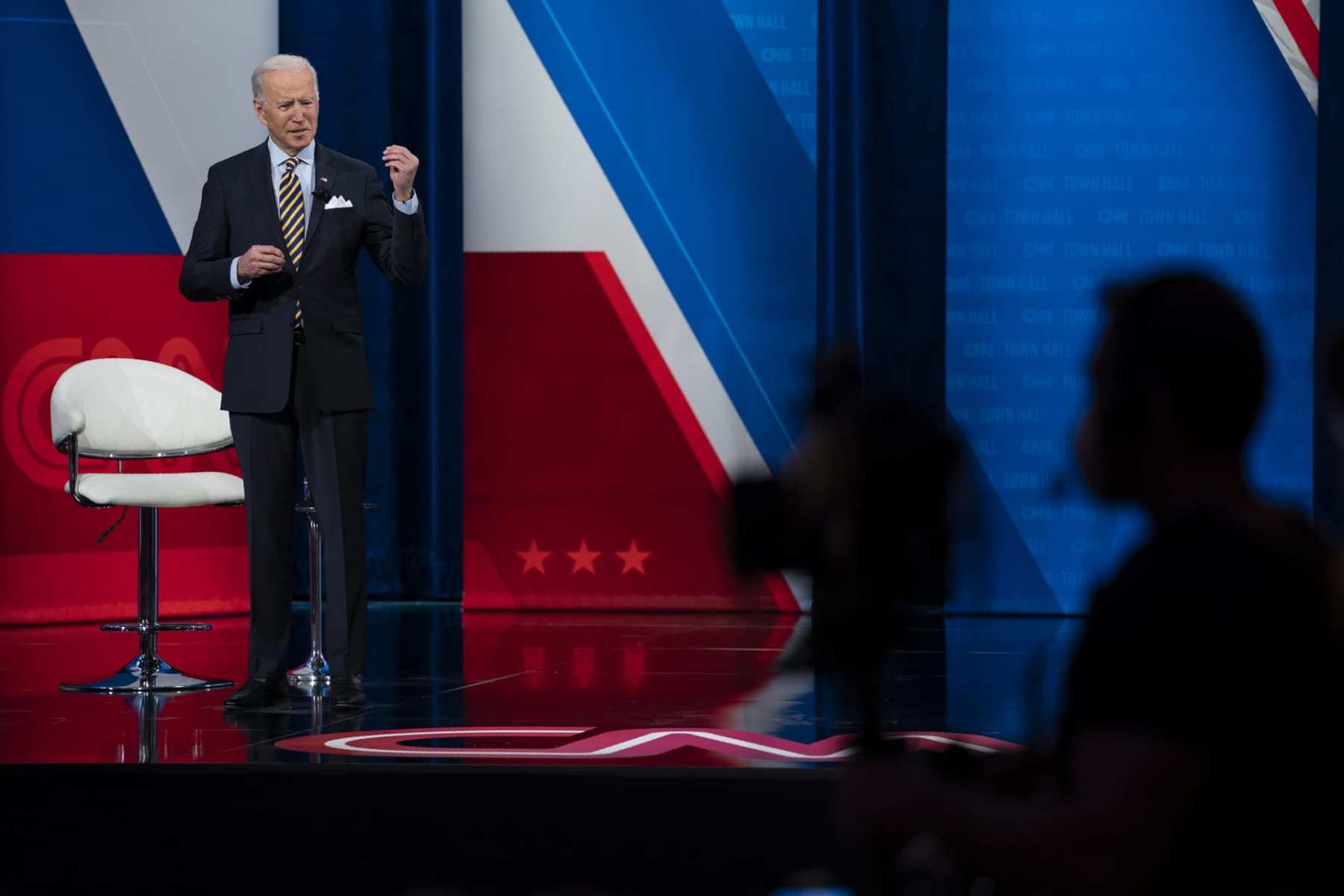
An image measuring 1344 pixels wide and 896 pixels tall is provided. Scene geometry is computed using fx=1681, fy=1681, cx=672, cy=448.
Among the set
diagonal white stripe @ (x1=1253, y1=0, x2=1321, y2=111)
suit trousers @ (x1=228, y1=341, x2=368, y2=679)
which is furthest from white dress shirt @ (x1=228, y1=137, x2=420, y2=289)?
diagonal white stripe @ (x1=1253, y1=0, x2=1321, y2=111)

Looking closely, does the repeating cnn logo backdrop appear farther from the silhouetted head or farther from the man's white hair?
the silhouetted head

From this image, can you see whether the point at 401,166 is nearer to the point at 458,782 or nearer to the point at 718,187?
the point at 458,782

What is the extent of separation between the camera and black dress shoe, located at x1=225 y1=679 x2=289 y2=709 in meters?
4.00

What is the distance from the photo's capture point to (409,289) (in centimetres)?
705

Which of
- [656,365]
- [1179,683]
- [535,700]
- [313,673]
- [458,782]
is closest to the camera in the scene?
[1179,683]

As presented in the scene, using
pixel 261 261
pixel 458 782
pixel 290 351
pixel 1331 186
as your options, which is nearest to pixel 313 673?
pixel 290 351

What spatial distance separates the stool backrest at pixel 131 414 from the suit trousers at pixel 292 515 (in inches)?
26.5

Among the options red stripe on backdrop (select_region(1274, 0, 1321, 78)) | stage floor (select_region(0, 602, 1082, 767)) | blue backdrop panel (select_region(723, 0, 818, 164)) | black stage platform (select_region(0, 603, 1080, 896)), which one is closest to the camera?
black stage platform (select_region(0, 603, 1080, 896))

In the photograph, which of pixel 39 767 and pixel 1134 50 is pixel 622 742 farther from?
pixel 1134 50

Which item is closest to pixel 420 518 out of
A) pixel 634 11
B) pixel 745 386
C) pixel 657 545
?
pixel 657 545

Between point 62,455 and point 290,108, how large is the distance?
279 cm

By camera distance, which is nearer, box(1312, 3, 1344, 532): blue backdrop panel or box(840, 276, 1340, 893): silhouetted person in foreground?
box(840, 276, 1340, 893): silhouetted person in foreground

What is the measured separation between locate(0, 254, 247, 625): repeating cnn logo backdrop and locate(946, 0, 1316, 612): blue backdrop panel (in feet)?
9.97

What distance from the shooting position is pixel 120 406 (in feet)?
15.1
